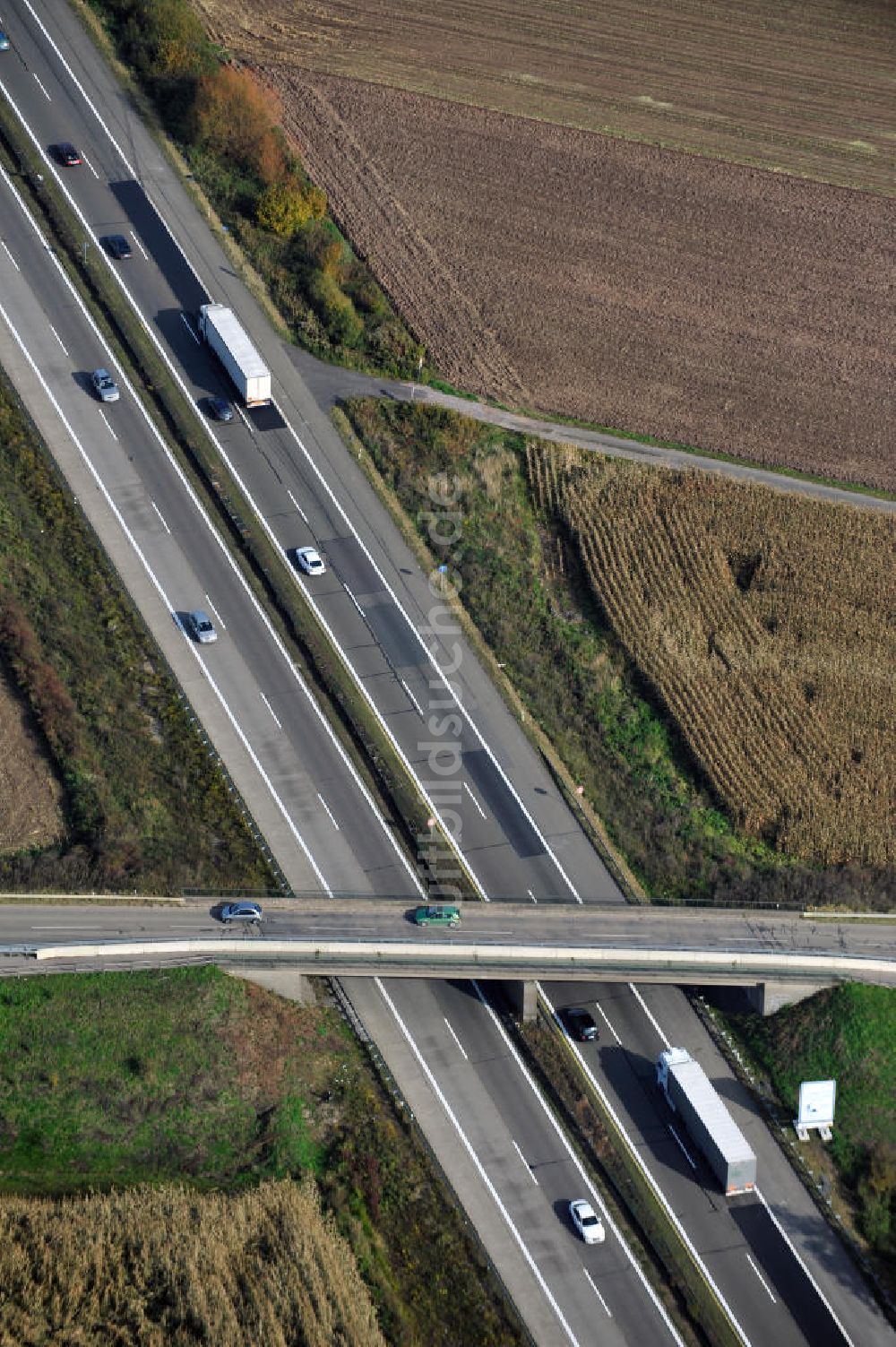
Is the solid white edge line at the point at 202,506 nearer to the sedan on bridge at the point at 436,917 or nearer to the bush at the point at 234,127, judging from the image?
the sedan on bridge at the point at 436,917

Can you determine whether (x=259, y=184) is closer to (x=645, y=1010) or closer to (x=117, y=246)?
(x=117, y=246)

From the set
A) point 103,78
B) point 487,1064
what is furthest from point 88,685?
point 103,78

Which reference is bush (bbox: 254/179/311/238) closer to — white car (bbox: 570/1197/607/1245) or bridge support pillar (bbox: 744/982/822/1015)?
bridge support pillar (bbox: 744/982/822/1015)

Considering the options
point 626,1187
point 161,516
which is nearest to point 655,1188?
point 626,1187

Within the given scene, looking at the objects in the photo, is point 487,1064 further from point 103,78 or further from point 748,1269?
point 103,78

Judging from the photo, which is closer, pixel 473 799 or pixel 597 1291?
pixel 597 1291

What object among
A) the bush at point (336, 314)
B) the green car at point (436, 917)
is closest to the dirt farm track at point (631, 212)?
the bush at point (336, 314)
